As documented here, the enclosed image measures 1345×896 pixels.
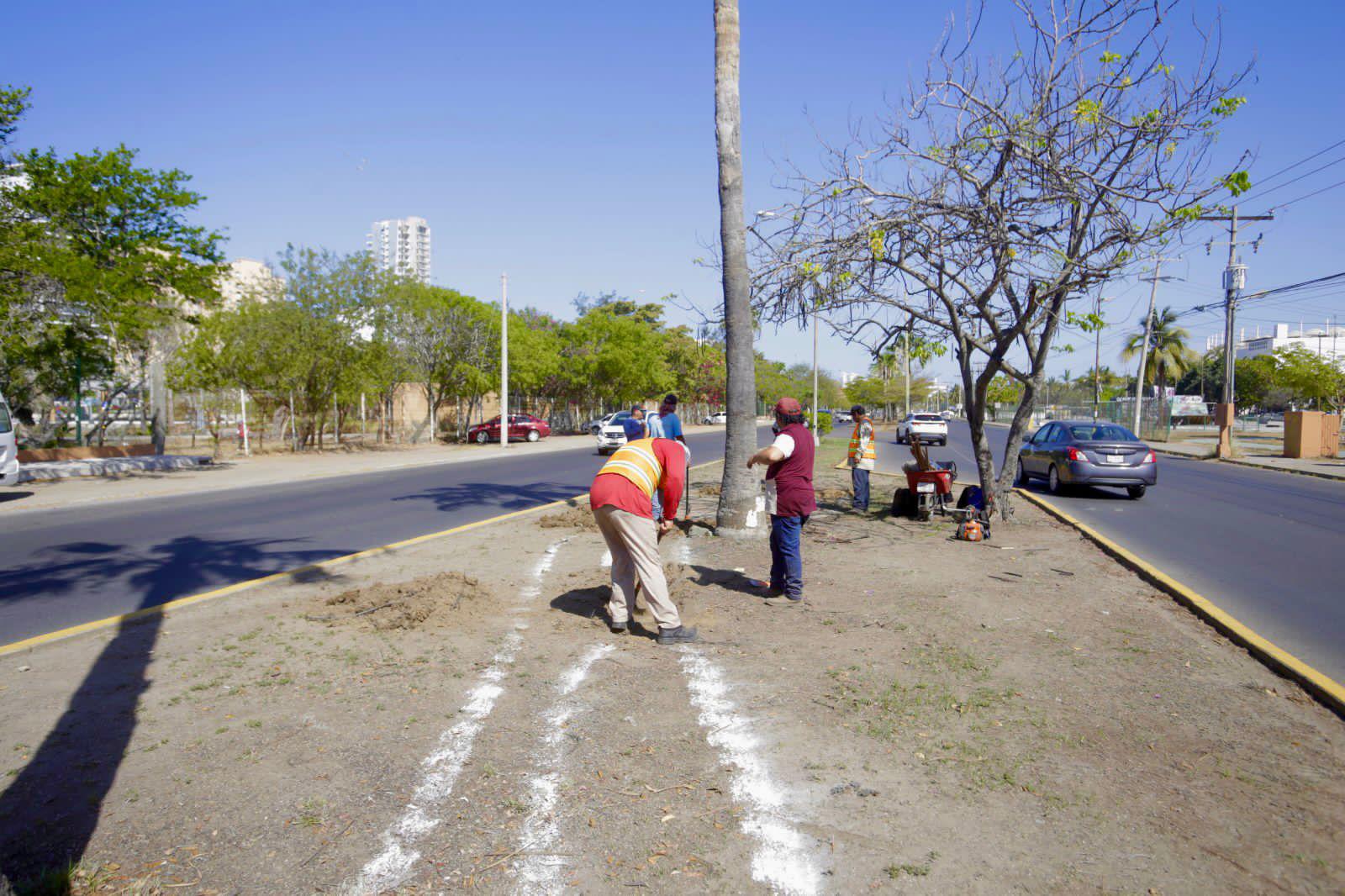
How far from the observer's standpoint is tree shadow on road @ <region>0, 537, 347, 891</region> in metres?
3.18

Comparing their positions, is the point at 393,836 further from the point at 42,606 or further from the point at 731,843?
the point at 42,606

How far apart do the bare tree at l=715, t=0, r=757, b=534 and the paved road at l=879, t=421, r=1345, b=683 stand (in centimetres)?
468

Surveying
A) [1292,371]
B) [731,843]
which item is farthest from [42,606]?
[1292,371]

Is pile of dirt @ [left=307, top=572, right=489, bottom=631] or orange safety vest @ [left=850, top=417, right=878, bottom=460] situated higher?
orange safety vest @ [left=850, top=417, right=878, bottom=460]

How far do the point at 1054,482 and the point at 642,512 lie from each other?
1343cm

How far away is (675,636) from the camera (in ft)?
19.3

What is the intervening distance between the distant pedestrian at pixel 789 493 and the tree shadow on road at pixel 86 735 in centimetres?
451

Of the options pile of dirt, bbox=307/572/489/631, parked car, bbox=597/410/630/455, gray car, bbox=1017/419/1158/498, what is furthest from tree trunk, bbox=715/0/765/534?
parked car, bbox=597/410/630/455

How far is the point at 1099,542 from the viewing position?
1017 cm

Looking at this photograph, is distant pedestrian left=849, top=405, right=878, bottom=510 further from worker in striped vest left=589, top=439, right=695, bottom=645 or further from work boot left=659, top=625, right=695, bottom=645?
work boot left=659, top=625, right=695, bottom=645

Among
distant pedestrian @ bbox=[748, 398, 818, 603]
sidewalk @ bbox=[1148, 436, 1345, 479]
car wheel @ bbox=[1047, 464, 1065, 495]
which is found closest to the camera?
distant pedestrian @ bbox=[748, 398, 818, 603]

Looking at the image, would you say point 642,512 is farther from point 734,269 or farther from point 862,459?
point 862,459

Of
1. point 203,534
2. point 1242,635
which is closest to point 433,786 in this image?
point 1242,635

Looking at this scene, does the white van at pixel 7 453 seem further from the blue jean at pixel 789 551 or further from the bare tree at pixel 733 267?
the blue jean at pixel 789 551
